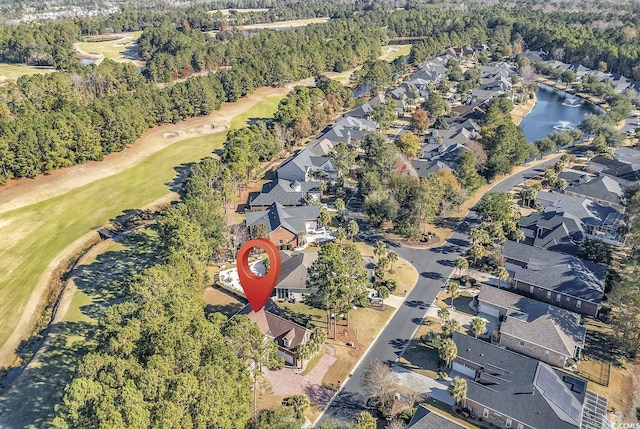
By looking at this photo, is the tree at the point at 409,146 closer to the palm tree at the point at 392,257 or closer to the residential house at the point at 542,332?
the palm tree at the point at 392,257

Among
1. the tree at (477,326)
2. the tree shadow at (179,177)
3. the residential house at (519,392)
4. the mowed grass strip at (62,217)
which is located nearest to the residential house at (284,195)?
the tree shadow at (179,177)

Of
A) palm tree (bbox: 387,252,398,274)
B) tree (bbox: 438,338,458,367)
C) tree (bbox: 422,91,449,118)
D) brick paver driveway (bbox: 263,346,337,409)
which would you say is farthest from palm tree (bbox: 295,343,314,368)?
tree (bbox: 422,91,449,118)

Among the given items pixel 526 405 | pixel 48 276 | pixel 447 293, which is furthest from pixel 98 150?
pixel 526 405

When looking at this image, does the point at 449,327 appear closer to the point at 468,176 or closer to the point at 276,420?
the point at 276,420

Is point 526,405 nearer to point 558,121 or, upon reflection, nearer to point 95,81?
point 558,121

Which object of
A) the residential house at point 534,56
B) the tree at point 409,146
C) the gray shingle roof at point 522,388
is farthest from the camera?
the residential house at point 534,56

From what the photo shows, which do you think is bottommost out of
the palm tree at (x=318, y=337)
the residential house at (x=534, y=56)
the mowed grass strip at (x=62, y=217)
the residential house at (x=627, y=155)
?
the mowed grass strip at (x=62, y=217)
